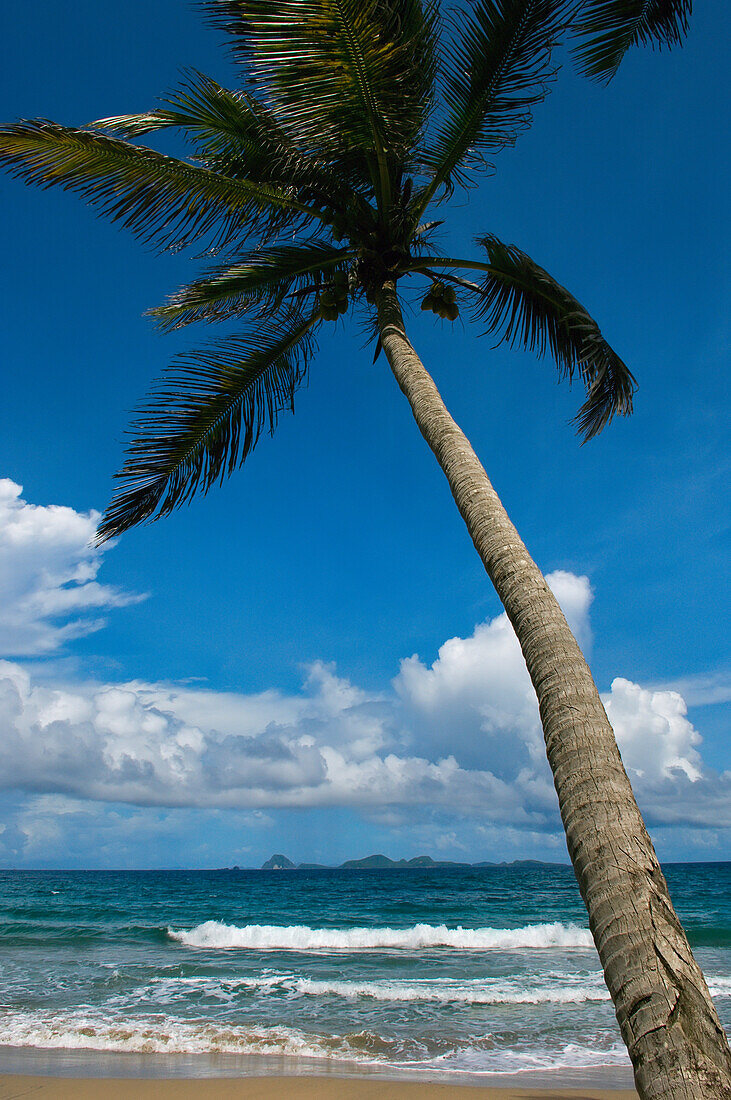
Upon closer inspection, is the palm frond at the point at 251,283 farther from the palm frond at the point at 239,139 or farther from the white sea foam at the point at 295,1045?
the white sea foam at the point at 295,1045

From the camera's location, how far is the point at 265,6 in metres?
4.01

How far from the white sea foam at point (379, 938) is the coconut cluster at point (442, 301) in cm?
1724

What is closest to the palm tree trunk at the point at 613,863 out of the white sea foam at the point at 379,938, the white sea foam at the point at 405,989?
the white sea foam at the point at 405,989

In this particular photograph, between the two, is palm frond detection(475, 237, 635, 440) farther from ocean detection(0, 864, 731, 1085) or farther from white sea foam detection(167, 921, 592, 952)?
white sea foam detection(167, 921, 592, 952)

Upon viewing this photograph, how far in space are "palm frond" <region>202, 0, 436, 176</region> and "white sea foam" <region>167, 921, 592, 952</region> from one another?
61.2ft

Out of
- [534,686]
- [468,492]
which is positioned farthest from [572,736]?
[468,492]

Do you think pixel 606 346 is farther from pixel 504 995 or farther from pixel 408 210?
pixel 504 995

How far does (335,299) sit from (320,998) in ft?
35.2

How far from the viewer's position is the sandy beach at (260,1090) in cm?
Answer: 614

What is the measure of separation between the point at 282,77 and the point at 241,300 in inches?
96.2

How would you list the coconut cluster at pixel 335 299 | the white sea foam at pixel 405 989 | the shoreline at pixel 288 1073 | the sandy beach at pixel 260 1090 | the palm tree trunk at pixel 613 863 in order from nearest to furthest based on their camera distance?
the palm tree trunk at pixel 613 863 < the coconut cluster at pixel 335 299 < the sandy beach at pixel 260 1090 < the shoreline at pixel 288 1073 < the white sea foam at pixel 405 989

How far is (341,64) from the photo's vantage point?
4.23 metres

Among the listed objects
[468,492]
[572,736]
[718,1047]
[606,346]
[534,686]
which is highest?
[606,346]

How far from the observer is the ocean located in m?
7.42
